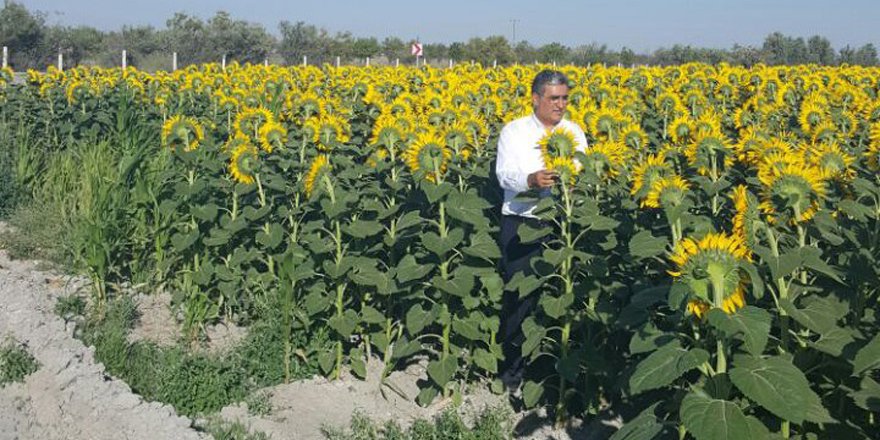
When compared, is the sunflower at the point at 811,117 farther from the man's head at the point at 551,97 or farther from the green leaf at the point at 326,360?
the green leaf at the point at 326,360

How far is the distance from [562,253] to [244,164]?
6.35 feet

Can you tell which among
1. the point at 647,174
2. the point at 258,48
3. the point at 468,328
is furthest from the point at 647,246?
the point at 258,48

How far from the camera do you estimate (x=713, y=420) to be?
2475 mm

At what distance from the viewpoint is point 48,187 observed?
7.49 meters

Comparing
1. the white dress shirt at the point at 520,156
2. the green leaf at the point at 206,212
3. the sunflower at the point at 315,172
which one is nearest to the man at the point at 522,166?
the white dress shirt at the point at 520,156

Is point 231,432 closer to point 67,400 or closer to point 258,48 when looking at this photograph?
point 67,400

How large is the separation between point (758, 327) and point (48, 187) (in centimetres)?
633

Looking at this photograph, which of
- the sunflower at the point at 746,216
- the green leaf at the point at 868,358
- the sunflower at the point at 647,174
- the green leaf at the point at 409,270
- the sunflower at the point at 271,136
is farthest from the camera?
the sunflower at the point at 271,136

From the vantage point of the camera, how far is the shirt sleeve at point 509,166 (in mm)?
4469

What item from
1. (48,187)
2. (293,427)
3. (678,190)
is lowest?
(293,427)

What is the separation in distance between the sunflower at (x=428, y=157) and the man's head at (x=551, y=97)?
0.51 metres

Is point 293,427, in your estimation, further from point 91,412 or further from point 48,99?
point 48,99

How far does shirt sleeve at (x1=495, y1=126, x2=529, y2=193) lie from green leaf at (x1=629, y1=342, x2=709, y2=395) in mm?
1886

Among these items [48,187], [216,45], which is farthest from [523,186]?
[216,45]
